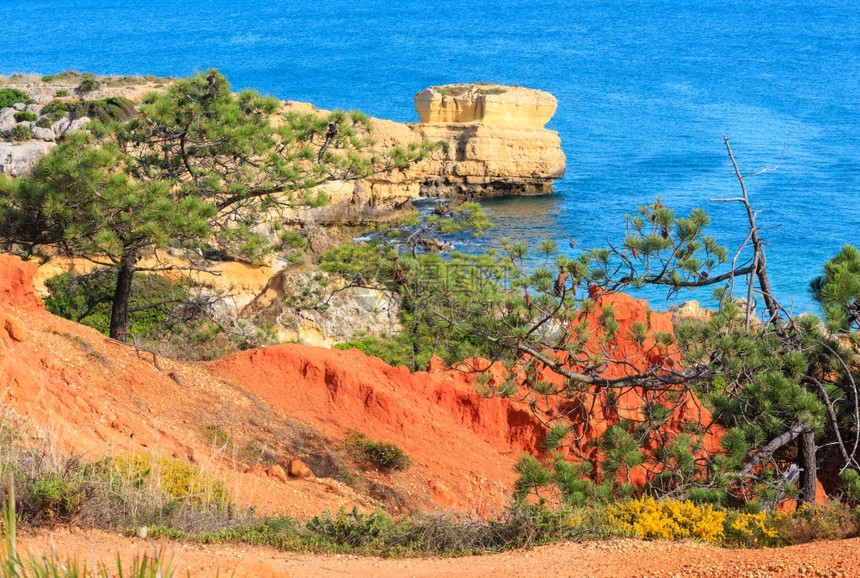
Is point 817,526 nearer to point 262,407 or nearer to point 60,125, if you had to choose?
point 262,407

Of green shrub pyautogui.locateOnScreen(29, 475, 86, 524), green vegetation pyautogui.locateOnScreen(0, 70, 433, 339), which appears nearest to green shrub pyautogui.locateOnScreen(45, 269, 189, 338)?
green vegetation pyautogui.locateOnScreen(0, 70, 433, 339)

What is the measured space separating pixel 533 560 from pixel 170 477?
3.86 m

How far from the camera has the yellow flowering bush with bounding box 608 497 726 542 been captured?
28.9ft

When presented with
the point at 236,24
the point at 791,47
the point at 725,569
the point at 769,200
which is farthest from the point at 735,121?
the point at 236,24

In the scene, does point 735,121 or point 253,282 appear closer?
point 253,282

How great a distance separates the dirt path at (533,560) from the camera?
714 cm

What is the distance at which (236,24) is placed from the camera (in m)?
151

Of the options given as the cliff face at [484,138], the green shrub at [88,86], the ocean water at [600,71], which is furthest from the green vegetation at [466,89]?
the green shrub at [88,86]

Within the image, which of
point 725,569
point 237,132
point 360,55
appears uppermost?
point 360,55

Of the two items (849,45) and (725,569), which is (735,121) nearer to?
(849,45)

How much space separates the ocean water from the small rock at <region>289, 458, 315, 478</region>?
26.7 ft

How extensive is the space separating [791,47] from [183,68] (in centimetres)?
7675

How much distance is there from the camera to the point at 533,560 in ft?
27.1

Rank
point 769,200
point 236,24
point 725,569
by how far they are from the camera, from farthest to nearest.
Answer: point 236,24 → point 769,200 → point 725,569
